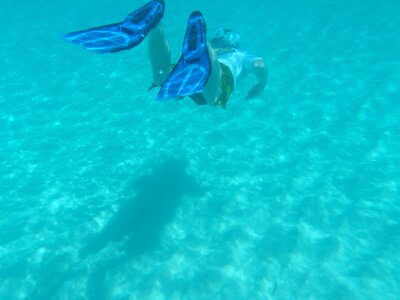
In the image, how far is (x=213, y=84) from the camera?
7695 millimetres

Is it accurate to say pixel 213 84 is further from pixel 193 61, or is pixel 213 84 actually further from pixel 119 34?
pixel 119 34

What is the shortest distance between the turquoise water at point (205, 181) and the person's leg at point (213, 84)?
14.8 feet

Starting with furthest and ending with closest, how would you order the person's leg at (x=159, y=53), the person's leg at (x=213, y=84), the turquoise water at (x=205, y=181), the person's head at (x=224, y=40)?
1. the person's head at (x=224, y=40)
2. the turquoise water at (x=205, y=181)
3. the person's leg at (x=159, y=53)
4. the person's leg at (x=213, y=84)

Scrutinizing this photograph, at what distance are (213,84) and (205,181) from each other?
524cm

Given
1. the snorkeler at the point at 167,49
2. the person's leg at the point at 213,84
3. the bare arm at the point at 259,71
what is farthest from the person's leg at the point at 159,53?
the bare arm at the point at 259,71

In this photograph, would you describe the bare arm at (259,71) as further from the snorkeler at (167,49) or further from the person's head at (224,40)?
the snorkeler at (167,49)

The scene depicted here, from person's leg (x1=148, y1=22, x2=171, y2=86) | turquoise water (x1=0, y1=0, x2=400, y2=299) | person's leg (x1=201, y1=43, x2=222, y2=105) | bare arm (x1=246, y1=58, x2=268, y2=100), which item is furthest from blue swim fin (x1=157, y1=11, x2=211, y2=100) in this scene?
turquoise water (x1=0, y1=0, x2=400, y2=299)

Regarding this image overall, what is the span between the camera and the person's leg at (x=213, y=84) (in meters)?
7.44

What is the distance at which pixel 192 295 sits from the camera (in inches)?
363

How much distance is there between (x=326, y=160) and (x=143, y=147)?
7027 millimetres

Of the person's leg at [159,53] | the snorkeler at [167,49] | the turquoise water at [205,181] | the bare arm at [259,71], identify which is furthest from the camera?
the bare arm at [259,71]

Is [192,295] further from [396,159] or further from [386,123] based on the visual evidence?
[386,123]

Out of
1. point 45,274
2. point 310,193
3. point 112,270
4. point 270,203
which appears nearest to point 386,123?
point 310,193

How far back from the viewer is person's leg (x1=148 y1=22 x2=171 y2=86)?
28.3ft
